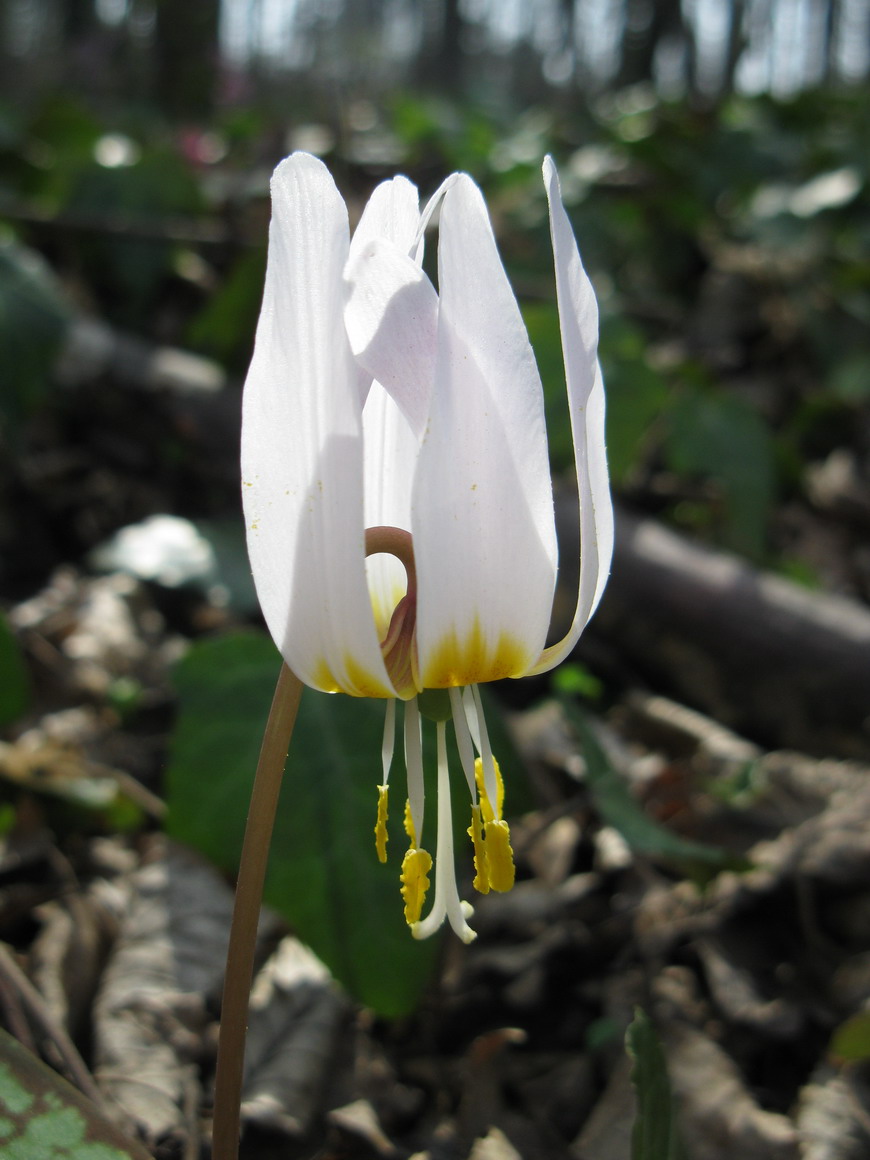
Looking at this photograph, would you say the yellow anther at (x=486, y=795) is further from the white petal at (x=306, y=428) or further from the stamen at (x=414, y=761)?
the white petal at (x=306, y=428)

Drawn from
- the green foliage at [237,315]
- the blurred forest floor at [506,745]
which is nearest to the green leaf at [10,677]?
the blurred forest floor at [506,745]

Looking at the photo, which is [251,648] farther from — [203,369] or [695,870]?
[203,369]

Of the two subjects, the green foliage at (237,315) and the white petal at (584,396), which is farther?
the green foliage at (237,315)

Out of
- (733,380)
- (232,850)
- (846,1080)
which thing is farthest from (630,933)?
(733,380)

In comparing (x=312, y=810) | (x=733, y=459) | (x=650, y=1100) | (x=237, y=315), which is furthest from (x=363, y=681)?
(x=237, y=315)

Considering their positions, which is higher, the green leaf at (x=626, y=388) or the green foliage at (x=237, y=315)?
the green foliage at (x=237, y=315)

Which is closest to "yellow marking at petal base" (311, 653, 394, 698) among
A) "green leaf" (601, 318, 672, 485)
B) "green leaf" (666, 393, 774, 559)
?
"green leaf" (601, 318, 672, 485)
